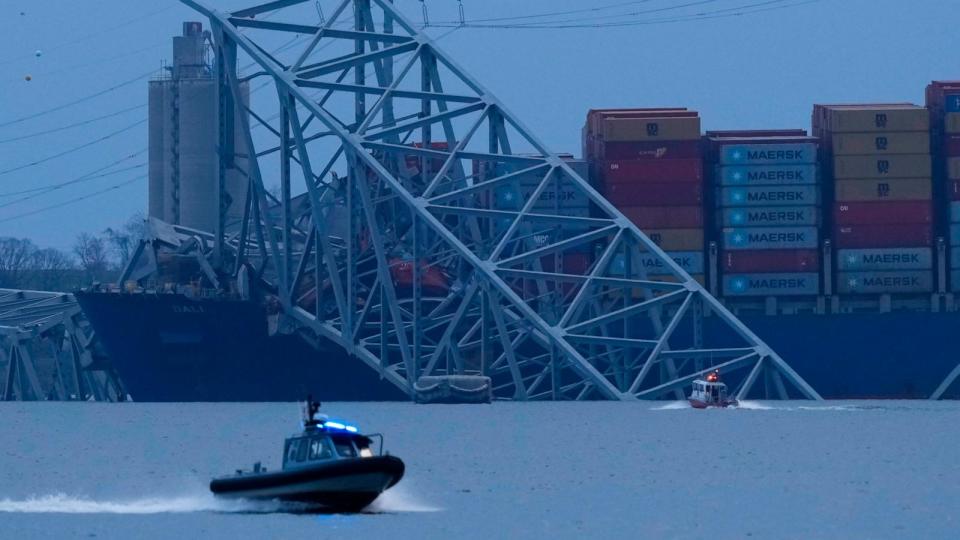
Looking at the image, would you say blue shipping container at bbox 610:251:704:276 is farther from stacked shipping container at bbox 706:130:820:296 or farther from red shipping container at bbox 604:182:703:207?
red shipping container at bbox 604:182:703:207

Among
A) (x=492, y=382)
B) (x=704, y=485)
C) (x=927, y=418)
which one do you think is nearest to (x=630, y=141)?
(x=492, y=382)

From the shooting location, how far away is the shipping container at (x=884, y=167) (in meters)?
103

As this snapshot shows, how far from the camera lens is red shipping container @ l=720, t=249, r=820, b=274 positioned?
4006 inches

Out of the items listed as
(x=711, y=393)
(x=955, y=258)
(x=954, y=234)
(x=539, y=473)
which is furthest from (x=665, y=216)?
(x=539, y=473)

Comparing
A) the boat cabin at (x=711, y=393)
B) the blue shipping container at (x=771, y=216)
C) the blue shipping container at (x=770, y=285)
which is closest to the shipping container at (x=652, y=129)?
the blue shipping container at (x=771, y=216)

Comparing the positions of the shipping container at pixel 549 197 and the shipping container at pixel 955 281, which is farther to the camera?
the shipping container at pixel 549 197

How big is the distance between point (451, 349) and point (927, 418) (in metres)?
17.9

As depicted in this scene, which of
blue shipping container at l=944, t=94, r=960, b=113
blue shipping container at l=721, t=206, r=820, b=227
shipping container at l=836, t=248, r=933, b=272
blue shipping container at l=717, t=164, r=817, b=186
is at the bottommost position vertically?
shipping container at l=836, t=248, r=933, b=272

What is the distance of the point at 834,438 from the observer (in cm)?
7406

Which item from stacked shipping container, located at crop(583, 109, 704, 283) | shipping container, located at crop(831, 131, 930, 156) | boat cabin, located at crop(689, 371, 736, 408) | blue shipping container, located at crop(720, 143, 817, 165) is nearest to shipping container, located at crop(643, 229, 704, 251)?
stacked shipping container, located at crop(583, 109, 704, 283)

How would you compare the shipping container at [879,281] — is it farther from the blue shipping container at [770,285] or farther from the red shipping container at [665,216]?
the red shipping container at [665,216]

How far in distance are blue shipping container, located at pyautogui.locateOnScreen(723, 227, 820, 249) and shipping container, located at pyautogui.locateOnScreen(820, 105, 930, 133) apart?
5.14 m

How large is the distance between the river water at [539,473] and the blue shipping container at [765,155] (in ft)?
41.6

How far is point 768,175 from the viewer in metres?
103
